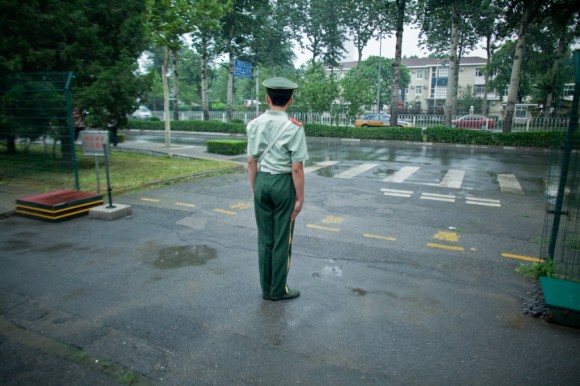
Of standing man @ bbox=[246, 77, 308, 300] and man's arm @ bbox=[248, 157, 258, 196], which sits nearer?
standing man @ bbox=[246, 77, 308, 300]

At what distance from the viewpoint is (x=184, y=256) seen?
202 inches

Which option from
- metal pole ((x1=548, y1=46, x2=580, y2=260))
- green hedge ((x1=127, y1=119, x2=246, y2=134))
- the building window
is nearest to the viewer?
metal pole ((x1=548, y1=46, x2=580, y2=260))

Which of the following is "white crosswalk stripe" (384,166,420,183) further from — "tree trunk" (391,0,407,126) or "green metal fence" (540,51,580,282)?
"tree trunk" (391,0,407,126)

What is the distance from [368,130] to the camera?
80.9ft

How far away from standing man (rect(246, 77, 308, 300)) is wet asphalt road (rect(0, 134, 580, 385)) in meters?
0.52

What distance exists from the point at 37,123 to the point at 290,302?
904 cm

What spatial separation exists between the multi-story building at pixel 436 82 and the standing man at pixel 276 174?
6701 centimetres

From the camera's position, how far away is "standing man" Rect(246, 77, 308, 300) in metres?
3.60

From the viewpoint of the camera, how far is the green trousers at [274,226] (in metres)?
3.67

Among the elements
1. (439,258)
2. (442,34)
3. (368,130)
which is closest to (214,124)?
(368,130)

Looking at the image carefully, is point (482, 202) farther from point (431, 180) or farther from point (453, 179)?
point (453, 179)

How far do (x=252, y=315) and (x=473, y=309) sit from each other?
2.25 m

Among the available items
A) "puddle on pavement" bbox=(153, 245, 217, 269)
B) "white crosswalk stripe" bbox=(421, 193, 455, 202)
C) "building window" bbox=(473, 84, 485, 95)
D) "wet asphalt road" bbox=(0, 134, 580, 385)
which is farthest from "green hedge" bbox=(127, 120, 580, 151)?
"building window" bbox=(473, 84, 485, 95)

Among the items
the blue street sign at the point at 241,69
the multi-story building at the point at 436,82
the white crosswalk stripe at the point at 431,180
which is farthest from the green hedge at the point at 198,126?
the multi-story building at the point at 436,82
